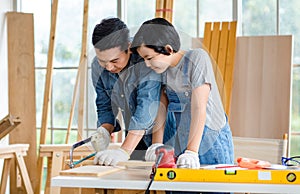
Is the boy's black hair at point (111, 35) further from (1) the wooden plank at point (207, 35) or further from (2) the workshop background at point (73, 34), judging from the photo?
(1) the wooden plank at point (207, 35)

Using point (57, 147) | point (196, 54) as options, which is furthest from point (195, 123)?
point (57, 147)

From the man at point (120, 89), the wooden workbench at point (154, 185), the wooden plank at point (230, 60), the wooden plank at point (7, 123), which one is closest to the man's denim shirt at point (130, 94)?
the man at point (120, 89)

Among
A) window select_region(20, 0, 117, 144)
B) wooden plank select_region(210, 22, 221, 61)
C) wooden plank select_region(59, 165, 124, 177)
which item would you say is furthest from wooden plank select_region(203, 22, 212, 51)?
wooden plank select_region(59, 165, 124, 177)

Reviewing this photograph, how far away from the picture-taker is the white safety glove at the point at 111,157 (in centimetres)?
227

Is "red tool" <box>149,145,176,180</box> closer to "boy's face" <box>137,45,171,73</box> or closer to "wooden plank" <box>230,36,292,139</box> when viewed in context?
"boy's face" <box>137,45,171,73</box>

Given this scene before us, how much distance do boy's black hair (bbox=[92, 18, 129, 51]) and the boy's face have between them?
9 centimetres

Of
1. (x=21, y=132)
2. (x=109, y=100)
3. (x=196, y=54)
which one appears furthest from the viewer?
(x=21, y=132)

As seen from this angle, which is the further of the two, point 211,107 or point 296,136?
point 296,136

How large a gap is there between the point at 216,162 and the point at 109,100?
48 centimetres

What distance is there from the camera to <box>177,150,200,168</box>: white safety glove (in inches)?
82.1

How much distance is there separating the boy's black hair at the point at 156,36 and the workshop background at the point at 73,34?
79.3 inches

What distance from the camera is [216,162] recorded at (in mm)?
2350

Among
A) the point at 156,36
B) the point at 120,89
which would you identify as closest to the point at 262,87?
the point at 120,89

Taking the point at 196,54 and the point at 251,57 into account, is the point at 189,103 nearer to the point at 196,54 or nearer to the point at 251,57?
the point at 196,54
